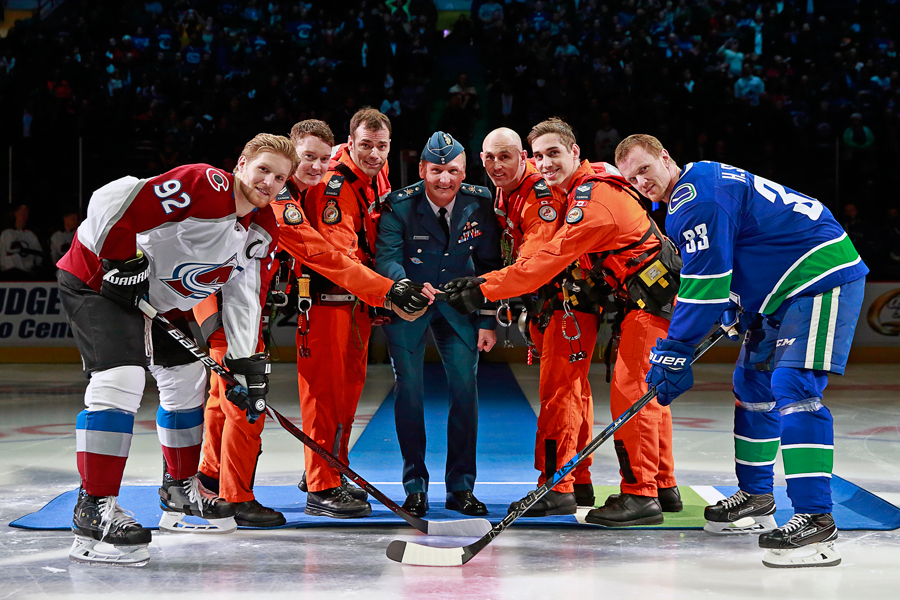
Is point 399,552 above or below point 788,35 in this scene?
below

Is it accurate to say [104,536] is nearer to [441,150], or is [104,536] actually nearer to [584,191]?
[441,150]

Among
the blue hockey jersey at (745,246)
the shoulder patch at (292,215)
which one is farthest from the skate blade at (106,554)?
the blue hockey jersey at (745,246)

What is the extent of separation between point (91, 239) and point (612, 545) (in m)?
2.49

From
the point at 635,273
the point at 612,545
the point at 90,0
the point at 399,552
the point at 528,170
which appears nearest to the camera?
the point at 399,552

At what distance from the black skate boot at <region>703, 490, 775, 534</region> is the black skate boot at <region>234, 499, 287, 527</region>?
6.37 ft

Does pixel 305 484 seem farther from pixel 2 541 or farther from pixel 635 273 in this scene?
pixel 635 273

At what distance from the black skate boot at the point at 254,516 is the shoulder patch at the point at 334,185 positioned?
5.03 feet

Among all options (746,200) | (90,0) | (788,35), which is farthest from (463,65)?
(746,200)

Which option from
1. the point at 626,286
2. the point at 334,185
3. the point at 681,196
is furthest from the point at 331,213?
the point at 681,196

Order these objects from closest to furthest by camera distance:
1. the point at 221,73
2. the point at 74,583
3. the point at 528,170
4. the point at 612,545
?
the point at 74,583, the point at 612,545, the point at 528,170, the point at 221,73

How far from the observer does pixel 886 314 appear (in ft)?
35.8

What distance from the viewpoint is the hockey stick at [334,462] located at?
3771 mm

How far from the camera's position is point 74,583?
320cm

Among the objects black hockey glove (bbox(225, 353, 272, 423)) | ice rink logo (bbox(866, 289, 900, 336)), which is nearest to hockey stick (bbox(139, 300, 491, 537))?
black hockey glove (bbox(225, 353, 272, 423))
